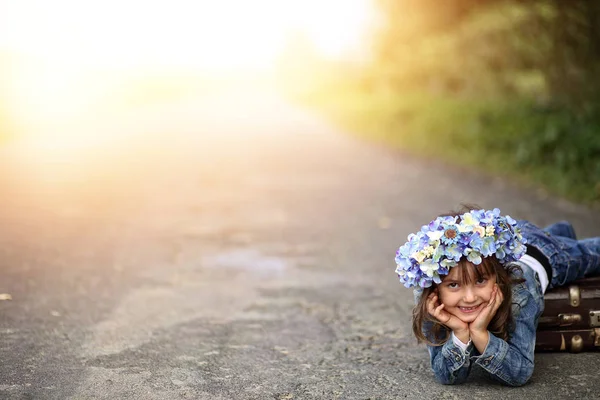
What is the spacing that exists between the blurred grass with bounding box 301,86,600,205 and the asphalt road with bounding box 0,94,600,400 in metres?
0.45

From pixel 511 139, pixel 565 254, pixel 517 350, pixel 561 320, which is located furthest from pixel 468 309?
pixel 511 139

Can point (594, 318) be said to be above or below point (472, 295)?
below

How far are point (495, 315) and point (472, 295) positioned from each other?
8.1 inches

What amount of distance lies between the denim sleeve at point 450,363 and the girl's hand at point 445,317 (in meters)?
0.09

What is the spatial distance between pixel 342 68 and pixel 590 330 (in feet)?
155

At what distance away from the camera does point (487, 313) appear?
12.3ft

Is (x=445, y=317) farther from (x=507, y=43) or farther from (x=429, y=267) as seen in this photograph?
(x=507, y=43)

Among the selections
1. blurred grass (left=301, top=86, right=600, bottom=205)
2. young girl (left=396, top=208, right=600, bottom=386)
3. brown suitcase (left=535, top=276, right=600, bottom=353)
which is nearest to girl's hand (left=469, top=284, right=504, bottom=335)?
young girl (left=396, top=208, right=600, bottom=386)

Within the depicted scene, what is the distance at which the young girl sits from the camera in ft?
12.0

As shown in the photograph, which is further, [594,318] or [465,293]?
[594,318]

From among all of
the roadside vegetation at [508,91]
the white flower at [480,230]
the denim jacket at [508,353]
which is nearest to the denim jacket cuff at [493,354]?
the denim jacket at [508,353]

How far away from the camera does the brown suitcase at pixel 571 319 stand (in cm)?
425

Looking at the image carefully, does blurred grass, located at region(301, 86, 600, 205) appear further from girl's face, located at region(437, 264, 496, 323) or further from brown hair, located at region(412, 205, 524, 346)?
girl's face, located at region(437, 264, 496, 323)

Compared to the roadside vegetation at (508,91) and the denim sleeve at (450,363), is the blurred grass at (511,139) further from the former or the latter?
the denim sleeve at (450,363)
